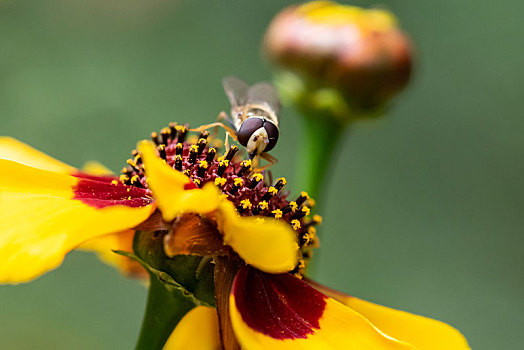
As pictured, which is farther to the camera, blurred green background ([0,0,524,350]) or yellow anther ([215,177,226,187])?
blurred green background ([0,0,524,350])

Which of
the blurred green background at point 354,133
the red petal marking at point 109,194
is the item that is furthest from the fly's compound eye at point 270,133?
the blurred green background at point 354,133

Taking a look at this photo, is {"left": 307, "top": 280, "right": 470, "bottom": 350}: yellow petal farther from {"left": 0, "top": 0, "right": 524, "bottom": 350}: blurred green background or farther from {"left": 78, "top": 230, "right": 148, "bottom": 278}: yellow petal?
{"left": 0, "top": 0, "right": 524, "bottom": 350}: blurred green background

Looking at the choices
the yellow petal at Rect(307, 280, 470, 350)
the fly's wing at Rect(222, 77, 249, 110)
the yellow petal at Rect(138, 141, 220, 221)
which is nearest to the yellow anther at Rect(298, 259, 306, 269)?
the yellow petal at Rect(307, 280, 470, 350)

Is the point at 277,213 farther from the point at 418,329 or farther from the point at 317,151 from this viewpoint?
the point at 317,151

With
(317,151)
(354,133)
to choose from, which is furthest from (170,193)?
(354,133)

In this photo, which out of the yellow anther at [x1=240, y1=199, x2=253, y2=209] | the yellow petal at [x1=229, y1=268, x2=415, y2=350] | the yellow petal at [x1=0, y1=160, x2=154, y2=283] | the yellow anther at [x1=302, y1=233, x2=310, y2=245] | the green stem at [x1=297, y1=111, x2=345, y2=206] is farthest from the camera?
the green stem at [x1=297, y1=111, x2=345, y2=206]

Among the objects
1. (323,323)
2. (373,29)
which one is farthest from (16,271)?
(373,29)

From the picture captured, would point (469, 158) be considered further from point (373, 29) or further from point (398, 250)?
point (373, 29)

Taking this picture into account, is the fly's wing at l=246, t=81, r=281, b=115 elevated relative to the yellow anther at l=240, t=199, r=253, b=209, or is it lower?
elevated
